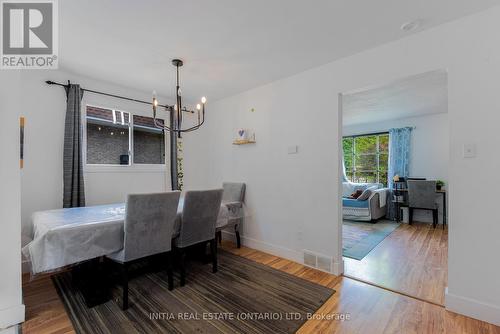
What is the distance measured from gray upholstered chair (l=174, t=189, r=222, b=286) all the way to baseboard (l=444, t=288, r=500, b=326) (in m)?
2.21

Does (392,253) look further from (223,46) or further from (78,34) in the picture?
(78,34)

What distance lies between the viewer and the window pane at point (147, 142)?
11.7 feet

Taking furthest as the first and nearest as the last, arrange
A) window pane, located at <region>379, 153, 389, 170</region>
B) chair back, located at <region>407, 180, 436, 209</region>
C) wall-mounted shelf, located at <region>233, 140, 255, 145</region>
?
window pane, located at <region>379, 153, 389, 170</region>, chair back, located at <region>407, 180, 436, 209</region>, wall-mounted shelf, located at <region>233, 140, 255, 145</region>

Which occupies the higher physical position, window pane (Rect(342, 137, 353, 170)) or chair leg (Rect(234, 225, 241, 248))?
window pane (Rect(342, 137, 353, 170))

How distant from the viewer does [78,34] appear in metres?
2.03

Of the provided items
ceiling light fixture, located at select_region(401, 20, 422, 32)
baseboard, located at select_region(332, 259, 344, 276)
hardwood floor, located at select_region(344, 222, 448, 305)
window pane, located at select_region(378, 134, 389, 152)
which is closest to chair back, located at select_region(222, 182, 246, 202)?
baseboard, located at select_region(332, 259, 344, 276)

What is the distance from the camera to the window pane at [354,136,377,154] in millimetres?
6045

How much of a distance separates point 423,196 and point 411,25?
149 inches

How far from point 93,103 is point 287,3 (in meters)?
2.84

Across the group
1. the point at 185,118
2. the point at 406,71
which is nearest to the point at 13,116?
the point at 185,118

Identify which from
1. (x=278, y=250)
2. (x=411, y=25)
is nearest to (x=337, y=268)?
(x=278, y=250)

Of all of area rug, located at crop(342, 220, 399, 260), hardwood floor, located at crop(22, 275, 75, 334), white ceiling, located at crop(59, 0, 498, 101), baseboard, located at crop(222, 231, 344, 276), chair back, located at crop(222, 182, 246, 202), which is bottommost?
area rug, located at crop(342, 220, 399, 260)

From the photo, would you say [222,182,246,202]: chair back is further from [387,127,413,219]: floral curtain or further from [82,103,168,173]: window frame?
[387,127,413,219]: floral curtain

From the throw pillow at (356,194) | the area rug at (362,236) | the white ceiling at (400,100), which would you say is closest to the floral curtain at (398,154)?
the white ceiling at (400,100)
